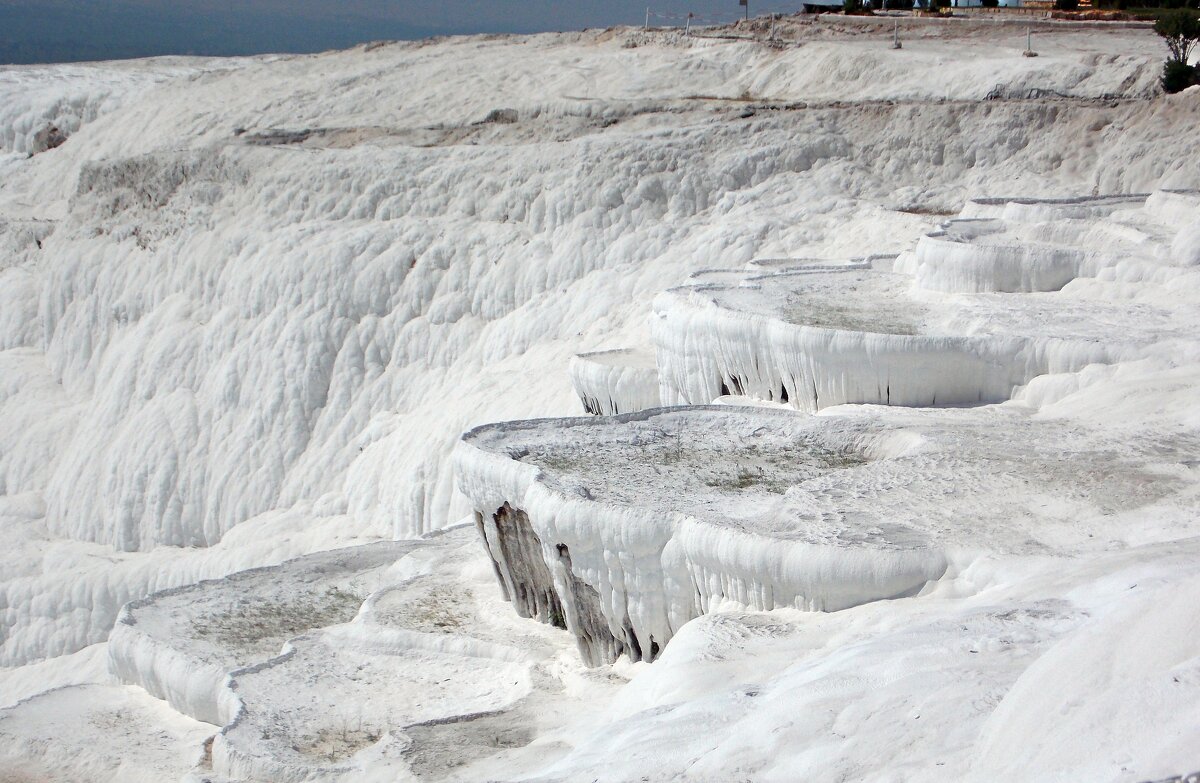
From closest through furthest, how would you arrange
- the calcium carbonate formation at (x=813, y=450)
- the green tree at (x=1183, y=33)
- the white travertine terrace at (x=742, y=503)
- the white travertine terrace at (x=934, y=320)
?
the white travertine terrace at (x=742, y=503) → the calcium carbonate formation at (x=813, y=450) → the white travertine terrace at (x=934, y=320) → the green tree at (x=1183, y=33)

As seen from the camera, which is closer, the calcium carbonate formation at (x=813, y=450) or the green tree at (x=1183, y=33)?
the calcium carbonate formation at (x=813, y=450)

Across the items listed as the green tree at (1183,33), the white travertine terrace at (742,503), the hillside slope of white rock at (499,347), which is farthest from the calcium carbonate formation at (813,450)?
the green tree at (1183,33)

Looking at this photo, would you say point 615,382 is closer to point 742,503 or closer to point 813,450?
point 813,450

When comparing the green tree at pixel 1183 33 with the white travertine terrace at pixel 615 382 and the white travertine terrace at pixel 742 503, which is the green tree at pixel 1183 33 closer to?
the white travertine terrace at pixel 615 382

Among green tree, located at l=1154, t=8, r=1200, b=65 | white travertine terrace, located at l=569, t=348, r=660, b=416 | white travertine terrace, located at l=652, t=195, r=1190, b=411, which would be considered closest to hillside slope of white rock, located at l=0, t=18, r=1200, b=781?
white travertine terrace, located at l=652, t=195, r=1190, b=411

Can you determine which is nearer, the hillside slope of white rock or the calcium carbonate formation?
the hillside slope of white rock

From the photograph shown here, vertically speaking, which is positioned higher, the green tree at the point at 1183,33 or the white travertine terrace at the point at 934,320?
the green tree at the point at 1183,33

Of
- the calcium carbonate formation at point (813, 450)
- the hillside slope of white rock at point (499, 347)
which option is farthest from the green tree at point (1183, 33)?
the calcium carbonate formation at point (813, 450)

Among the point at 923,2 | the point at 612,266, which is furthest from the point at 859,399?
the point at 923,2

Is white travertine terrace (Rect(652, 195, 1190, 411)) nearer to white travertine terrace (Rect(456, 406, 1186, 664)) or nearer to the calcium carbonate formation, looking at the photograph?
the calcium carbonate formation

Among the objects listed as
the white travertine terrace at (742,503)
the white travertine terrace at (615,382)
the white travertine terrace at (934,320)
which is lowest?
the white travertine terrace at (615,382)

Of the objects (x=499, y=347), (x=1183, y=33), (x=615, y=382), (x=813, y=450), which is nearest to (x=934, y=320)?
(x=813, y=450)

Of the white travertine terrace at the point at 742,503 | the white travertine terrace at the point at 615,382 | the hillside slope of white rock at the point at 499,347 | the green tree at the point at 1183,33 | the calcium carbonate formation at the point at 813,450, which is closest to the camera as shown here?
the hillside slope of white rock at the point at 499,347

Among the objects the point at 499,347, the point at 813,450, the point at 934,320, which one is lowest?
the point at 499,347
